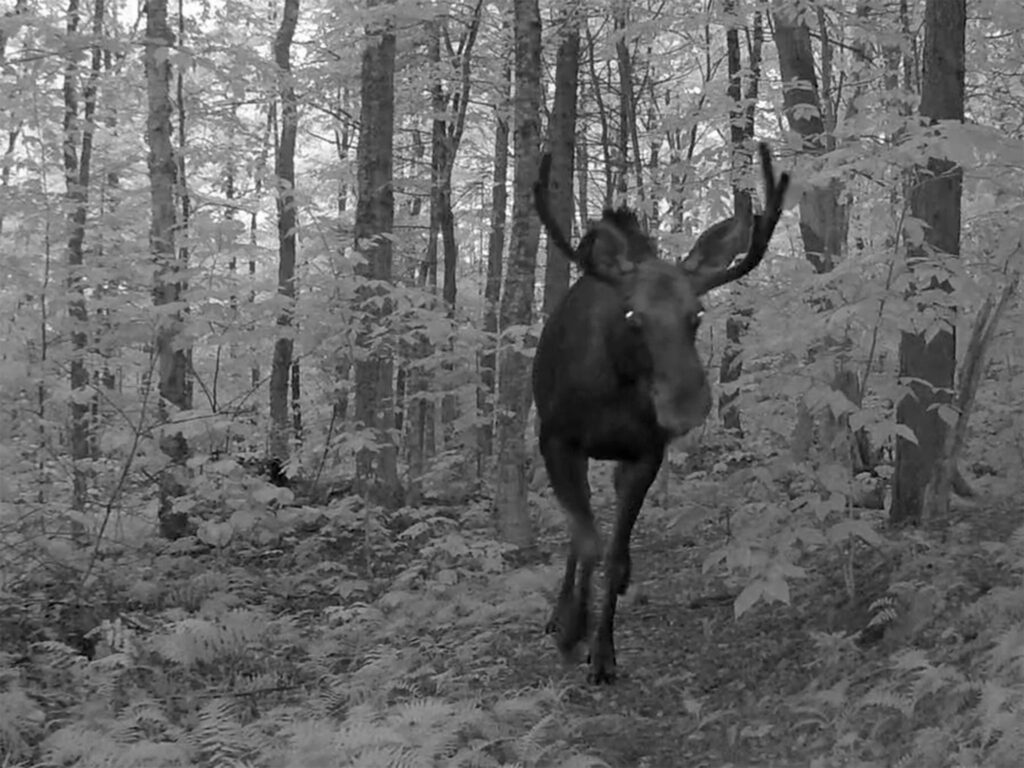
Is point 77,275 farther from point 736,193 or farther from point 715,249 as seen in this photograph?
point 715,249

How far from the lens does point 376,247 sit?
477 inches

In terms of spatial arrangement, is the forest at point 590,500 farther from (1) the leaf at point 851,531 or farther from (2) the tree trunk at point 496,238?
(2) the tree trunk at point 496,238

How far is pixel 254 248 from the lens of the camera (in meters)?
11.1

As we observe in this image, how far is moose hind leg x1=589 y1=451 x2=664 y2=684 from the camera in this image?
6484 mm

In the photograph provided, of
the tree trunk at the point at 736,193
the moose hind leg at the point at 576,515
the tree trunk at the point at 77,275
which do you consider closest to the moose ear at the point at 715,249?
the tree trunk at the point at 736,193

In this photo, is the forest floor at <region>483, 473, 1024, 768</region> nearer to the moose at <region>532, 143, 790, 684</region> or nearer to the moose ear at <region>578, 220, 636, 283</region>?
the moose at <region>532, 143, 790, 684</region>

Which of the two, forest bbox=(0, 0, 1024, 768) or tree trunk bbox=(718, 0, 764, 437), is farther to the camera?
tree trunk bbox=(718, 0, 764, 437)

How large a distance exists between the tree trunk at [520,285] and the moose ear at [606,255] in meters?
4.59

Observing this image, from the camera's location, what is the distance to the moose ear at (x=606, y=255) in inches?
235

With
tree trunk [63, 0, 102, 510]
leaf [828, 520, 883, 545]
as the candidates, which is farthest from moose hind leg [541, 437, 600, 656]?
tree trunk [63, 0, 102, 510]

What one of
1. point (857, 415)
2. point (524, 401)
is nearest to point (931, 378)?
point (857, 415)

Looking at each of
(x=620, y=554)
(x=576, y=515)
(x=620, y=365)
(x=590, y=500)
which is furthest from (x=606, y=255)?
(x=590, y=500)

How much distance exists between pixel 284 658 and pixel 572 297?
12.4 feet

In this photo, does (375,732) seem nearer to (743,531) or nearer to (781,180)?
(743,531)
